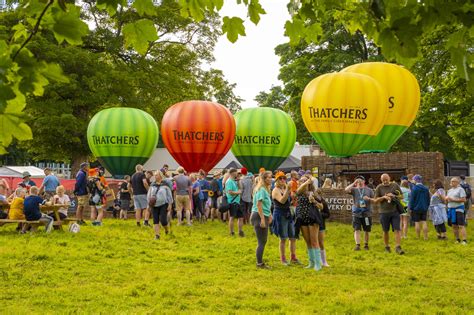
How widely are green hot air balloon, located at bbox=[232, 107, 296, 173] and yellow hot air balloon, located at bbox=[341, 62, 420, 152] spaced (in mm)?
4635

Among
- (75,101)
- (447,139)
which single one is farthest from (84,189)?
(447,139)

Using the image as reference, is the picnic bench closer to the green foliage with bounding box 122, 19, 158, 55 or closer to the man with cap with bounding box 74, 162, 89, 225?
the man with cap with bounding box 74, 162, 89, 225

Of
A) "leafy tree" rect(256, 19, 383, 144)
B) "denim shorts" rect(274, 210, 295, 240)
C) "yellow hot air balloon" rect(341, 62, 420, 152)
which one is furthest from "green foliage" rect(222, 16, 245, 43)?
"leafy tree" rect(256, 19, 383, 144)

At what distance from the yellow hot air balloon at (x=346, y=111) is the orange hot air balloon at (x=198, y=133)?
4626 mm

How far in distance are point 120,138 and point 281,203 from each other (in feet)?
52.3

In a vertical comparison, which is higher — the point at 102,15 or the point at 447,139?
the point at 102,15

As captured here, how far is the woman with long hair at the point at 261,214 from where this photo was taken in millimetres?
10094

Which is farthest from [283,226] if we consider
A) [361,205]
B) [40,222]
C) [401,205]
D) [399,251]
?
[40,222]

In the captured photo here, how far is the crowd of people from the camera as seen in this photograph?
10.2 meters

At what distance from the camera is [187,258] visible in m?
11.1

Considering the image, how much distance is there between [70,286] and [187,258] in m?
3.07

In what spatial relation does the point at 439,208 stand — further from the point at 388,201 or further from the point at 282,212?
the point at 282,212

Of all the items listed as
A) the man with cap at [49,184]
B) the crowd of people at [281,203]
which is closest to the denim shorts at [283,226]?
the crowd of people at [281,203]

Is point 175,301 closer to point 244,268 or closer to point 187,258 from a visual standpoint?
point 244,268
